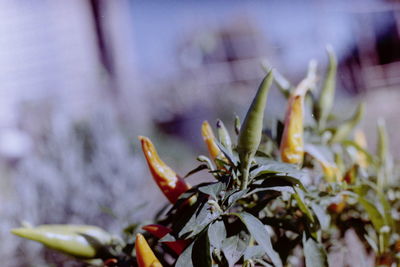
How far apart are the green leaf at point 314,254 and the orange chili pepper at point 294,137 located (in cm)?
12

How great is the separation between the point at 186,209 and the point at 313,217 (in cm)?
17

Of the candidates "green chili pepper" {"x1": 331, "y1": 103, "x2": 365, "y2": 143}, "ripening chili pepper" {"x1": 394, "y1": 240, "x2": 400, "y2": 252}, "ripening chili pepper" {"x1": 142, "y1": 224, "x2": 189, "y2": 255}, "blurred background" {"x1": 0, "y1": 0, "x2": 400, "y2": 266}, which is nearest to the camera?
"ripening chili pepper" {"x1": 142, "y1": 224, "x2": 189, "y2": 255}

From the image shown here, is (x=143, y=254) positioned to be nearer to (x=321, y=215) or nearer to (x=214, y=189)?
(x=214, y=189)

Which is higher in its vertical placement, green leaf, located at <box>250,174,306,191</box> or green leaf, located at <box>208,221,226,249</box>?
green leaf, located at <box>250,174,306,191</box>

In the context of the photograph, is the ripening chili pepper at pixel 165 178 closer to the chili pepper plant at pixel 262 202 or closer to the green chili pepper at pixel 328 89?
the chili pepper plant at pixel 262 202

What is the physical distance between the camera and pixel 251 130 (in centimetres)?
51

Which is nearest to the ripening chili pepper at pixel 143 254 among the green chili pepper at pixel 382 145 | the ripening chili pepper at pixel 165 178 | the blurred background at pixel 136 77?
the ripening chili pepper at pixel 165 178

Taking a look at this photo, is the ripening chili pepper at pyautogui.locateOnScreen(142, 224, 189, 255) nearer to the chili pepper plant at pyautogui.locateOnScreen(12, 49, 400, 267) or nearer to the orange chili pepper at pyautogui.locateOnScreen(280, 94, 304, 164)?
the chili pepper plant at pyautogui.locateOnScreen(12, 49, 400, 267)

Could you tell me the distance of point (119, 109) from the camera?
5621mm

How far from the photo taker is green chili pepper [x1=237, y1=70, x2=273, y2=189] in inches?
19.2

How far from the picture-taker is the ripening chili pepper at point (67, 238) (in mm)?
627

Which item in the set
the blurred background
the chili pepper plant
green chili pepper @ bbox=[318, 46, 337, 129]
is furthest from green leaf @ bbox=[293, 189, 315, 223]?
the blurred background

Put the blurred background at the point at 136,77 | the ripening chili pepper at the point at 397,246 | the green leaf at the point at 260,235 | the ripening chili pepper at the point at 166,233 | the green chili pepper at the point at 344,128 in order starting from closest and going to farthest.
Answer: the green leaf at the point at 260,235 → the ripening chili pepper at the point at 166,233 → the ripening chili pepper at the point at 397,246 → the green chili pepper at the point at 344,128 → the blurred background at the point at 136,77

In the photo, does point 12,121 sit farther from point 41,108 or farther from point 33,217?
point 33,217
